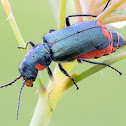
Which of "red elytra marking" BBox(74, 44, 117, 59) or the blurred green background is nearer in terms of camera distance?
"red elytra marking" BBox(74, 44, 117, 59)

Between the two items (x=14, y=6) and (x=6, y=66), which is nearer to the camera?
(x=6, y=66)

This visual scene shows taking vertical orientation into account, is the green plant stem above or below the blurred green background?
above

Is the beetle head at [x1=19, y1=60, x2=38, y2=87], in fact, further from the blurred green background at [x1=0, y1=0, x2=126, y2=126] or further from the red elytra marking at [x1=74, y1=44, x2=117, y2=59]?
the blurred green background at [x1=0, y1=0, x2=126, y2=126]

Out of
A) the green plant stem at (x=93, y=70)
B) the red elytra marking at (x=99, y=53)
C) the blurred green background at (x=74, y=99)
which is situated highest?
the green plant stem at (x=93, y=70)

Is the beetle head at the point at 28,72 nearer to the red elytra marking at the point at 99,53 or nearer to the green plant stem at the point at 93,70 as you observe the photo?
the red elytra marking at the point at 99,53

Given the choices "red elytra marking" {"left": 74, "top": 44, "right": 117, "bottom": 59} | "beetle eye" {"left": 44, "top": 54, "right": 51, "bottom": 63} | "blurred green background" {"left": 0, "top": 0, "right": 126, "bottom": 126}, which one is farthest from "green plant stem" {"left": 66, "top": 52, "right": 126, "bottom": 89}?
"blurred green background" {"left": 0, "top": 0, "right": 126, "bottom": 126}

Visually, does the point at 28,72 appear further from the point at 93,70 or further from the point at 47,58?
the point at 93,70

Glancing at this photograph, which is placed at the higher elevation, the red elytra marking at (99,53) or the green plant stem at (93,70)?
the green plant stem at (93,70)

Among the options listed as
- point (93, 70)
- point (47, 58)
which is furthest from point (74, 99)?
point (93, 70)

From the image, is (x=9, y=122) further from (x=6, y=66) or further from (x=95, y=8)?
(x=95, y=8)

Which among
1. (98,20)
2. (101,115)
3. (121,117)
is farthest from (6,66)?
(98,20)

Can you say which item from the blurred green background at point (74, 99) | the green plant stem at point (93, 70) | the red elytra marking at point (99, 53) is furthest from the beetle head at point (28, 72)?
the blurred green background at point (74, 99)
